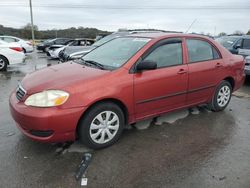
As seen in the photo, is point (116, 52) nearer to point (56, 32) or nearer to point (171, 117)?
point (171, 117)

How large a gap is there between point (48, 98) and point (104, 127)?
0.88 meters

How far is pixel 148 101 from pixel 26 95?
179cm

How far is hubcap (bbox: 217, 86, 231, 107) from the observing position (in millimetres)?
5152

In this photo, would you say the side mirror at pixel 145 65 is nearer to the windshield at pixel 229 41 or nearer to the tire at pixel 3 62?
the windshield at pixel 229 41

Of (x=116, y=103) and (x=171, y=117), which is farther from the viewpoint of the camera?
(x=171, y=117)

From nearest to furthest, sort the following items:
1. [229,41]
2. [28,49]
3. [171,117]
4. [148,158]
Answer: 1. [148,158]
2. [171,117]
3. [229,41]
4. [28,49]

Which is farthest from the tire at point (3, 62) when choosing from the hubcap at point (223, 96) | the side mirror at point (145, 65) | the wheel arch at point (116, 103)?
the hubcap at point (223, 96)

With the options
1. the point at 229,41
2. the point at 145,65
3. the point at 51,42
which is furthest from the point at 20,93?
the point at 51,42

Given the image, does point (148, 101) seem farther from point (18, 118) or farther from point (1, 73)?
point (1, 73)

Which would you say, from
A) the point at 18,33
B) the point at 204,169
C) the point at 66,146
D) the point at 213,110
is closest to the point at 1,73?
the point at 66,146

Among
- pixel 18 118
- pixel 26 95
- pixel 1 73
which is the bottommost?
pixel 1 73

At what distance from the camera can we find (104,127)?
11.6 ft

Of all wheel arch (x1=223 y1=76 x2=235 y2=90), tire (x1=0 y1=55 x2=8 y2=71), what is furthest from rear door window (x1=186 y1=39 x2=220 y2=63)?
tire (x1=0 y1=55 x2=8 y2=71)

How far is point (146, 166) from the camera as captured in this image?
124 inches
